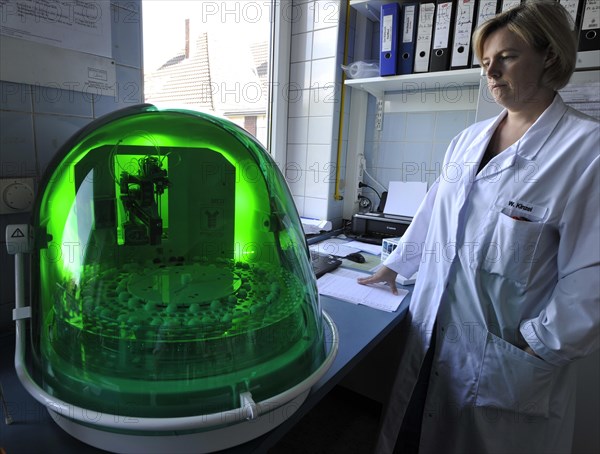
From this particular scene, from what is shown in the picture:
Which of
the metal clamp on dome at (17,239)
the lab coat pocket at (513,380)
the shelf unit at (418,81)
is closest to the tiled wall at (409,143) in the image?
the shelf unit at (418,81)

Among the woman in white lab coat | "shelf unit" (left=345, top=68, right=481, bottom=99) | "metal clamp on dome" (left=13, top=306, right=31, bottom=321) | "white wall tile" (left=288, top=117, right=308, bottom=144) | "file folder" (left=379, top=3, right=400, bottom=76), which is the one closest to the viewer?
"metal clamp on dome" (left=13, top=306, right=31, bottom=321)

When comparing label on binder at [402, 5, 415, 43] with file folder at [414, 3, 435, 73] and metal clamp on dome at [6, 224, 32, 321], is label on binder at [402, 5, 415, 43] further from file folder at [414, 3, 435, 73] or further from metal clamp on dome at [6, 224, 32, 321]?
metal clamp on dome at [6, 224, 32, 321]

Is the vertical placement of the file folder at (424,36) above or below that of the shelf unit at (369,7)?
below

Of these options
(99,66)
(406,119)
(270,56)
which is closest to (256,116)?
(270,56)

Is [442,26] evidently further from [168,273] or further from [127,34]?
[168,273]

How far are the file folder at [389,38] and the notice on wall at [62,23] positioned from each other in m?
1.16

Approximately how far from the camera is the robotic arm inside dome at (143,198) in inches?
27.2

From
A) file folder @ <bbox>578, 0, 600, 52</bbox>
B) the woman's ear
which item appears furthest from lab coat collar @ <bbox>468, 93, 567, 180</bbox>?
file folder @ <bbox>578, 0, 600, 52</bbox>

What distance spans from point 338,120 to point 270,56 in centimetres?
49

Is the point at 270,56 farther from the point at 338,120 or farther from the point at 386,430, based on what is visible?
the point at 386,430

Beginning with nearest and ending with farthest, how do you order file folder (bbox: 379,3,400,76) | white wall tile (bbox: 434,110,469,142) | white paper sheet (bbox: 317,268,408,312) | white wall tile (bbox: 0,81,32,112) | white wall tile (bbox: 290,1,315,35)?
white wall tile (bbox: 0,81,32,112) < white paper sheet (bbox: 317,268,408,312) < file folder (bbox: 379,3,400,76) < white wall tile (bbox: 434,110,469,142) < white wall tile (bbox: 290,1,315,35)

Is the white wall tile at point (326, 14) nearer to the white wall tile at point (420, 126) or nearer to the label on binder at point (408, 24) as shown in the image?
the label on binder at point (408, 24)

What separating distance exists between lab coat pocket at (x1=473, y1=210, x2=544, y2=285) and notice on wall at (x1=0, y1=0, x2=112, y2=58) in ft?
3.82

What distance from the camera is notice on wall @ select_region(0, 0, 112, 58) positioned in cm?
84
